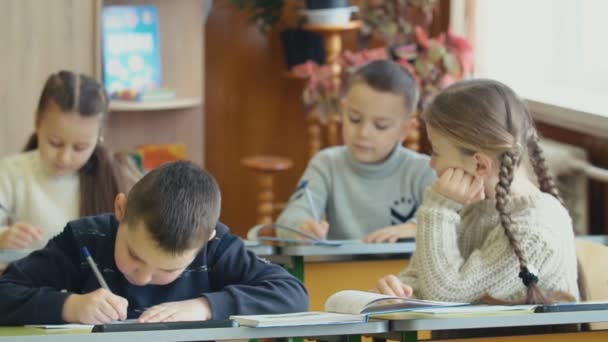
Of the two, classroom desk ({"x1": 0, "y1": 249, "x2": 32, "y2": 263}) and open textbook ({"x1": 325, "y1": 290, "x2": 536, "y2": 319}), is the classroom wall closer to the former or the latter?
classroom desk ({"x1": 0, "y1": 249, "x2": 32, "y2": 263})

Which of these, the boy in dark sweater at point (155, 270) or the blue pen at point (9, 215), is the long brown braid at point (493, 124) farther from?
the blue pen at point (9, 215)

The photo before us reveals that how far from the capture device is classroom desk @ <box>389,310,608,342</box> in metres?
1.73

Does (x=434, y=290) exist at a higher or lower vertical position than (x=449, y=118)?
lower

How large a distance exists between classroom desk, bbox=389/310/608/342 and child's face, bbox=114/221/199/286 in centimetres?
37

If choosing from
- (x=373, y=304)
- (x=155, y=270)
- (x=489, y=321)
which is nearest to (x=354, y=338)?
(x=373, y=304)

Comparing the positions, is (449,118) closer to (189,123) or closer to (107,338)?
(107,338)

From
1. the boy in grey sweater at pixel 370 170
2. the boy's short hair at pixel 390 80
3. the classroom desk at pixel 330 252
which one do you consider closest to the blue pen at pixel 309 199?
the boy in grey sweater at pixel 370 170

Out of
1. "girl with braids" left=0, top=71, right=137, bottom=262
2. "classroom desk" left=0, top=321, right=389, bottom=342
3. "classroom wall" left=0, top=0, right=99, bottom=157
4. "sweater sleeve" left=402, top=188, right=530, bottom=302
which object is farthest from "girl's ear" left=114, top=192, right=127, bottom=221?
"classroom wall" left=0, top=0, right=99, bottom=157

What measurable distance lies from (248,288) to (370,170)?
52.1 inches

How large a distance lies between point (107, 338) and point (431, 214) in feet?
2.61

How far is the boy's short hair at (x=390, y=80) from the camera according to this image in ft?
10.5

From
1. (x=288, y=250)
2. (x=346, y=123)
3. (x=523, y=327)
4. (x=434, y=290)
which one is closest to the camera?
(x=523, y=327)

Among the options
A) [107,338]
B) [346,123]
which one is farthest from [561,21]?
[107,338]

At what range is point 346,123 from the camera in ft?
10.6
